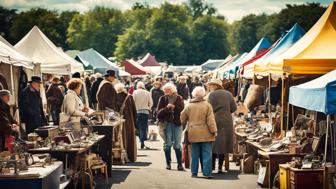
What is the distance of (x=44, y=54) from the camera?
2872 centimetres

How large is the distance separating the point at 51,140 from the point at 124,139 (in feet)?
19.3

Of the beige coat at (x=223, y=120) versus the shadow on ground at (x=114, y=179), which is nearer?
the shadow on ground at (x=114, y=179)

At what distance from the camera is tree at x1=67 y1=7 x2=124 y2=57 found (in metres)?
162

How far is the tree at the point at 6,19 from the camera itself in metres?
138

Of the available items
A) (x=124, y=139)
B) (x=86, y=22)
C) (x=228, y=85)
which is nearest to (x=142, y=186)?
(x=124, y=139)

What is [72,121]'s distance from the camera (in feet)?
51.3

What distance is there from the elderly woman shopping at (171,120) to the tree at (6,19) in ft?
397

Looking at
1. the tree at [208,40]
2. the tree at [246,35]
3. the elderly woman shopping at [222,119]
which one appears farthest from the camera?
the tree at [246,35]

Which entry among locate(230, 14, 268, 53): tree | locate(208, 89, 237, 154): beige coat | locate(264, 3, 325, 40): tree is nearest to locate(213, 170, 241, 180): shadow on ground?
locate(208, 89, 237, 154): beige coat

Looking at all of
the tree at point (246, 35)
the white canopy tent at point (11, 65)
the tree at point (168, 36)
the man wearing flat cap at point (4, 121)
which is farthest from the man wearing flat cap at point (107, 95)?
the tree at point (246, 35)

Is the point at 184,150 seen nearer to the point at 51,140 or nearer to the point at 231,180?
the point at 231,180

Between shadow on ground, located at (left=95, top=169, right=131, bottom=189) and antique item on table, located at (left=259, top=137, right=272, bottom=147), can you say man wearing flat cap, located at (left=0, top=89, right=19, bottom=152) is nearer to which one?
shadow on ground, located at (left=95, top=169, right=131, bottom=189)

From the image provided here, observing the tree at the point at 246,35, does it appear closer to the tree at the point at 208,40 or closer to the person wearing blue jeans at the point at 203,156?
the tree at the point at 208,40

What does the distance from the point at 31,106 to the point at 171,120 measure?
2.94 meters
